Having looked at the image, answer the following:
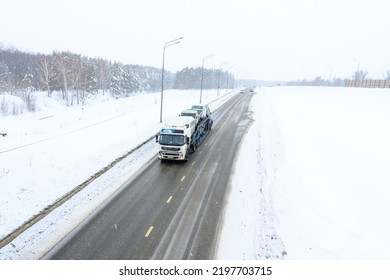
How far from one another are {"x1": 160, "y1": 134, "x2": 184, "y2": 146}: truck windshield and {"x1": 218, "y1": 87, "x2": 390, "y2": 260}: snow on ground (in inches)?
173

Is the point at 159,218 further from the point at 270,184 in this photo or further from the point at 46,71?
the point at 46,71

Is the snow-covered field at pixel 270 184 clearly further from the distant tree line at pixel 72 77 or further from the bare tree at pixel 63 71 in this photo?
the distant tree line at pixel 72 77

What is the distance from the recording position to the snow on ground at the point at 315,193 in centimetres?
985

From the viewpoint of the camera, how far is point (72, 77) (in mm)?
69062

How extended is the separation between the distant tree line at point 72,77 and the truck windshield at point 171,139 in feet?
153

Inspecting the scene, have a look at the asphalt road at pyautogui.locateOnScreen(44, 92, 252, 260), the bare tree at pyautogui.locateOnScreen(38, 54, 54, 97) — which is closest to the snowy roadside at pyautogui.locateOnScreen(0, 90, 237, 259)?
the asphalt road at pyautogui.locateOnScreen(44, 92, 252, 260)

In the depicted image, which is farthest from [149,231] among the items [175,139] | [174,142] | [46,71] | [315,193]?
[46,71]

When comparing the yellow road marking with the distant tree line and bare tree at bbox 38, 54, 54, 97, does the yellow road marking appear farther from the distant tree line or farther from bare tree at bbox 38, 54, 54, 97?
bare tree at bbox 38, 54, 54, 97

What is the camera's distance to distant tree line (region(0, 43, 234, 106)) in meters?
61.6

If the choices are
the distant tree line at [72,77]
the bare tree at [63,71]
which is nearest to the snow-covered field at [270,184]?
the bare tree at [63,71]

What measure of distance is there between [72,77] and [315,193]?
7077 cm

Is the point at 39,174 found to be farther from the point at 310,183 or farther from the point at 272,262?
the point at 310,183

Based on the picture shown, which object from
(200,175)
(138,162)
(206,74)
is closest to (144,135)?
(138,162)

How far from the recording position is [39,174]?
1545 cm
